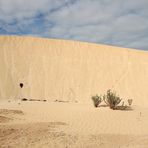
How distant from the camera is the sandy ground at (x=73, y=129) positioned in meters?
9.57

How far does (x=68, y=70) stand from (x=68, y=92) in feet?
13.0

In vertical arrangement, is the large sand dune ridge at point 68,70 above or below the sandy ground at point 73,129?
above

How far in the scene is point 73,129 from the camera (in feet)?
39.8

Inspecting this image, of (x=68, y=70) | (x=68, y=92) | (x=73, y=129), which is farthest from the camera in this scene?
(x=68, y=70)

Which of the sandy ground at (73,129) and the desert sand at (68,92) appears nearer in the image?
the sandy ground at (73,129)

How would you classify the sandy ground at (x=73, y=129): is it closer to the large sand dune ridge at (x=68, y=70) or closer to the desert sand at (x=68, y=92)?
the desert sand at (x=68, y=92)

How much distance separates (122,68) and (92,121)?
20375mm

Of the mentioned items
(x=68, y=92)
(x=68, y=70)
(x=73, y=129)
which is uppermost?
(x=68, y=70)

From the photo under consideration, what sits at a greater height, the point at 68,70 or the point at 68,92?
the point at 68,70

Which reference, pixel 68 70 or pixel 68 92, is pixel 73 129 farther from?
pixel 68 70

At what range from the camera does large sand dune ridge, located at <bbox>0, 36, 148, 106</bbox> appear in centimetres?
2930

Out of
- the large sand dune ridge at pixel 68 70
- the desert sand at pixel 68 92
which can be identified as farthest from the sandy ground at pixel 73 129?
the large sand dune ridge at pixel 68 70

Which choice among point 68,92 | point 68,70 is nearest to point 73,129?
point 68,92

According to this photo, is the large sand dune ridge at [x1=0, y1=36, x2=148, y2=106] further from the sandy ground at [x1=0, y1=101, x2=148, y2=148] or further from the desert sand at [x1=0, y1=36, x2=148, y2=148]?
the sandy ground at [x1=0, y1=101, x2=148, y2=148]
